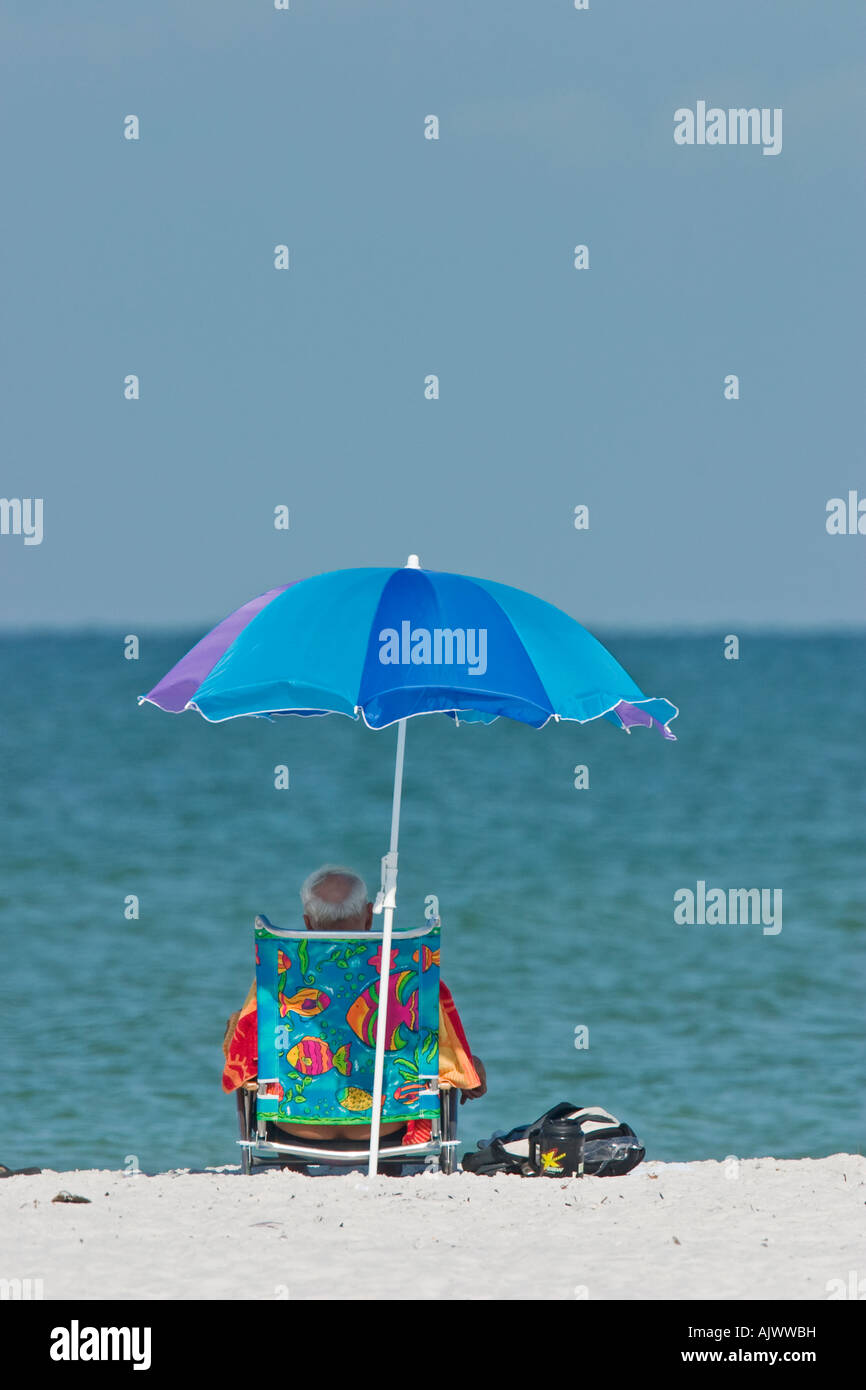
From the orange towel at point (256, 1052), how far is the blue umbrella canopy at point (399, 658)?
3.16ft

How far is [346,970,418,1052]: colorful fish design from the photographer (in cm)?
591

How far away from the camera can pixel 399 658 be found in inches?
218

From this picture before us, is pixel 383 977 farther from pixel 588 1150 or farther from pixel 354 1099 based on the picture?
pixel 588 1150

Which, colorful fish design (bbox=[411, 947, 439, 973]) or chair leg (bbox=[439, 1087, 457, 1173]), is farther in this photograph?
chair leg (bbox=[439, 1087, 457, 1173])

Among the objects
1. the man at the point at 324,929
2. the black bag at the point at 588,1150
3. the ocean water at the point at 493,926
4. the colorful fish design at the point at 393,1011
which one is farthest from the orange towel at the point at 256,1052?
the ocean water at the point at 493,926

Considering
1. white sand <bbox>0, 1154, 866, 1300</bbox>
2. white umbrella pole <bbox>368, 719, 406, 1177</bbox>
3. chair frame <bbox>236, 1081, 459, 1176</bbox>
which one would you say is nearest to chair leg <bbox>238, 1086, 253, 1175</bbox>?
chair frame <bbox>236, 1081, 459, 1176</bbox>

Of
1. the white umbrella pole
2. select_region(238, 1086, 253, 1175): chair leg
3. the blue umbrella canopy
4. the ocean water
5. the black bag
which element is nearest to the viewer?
the blue umbrella canopy

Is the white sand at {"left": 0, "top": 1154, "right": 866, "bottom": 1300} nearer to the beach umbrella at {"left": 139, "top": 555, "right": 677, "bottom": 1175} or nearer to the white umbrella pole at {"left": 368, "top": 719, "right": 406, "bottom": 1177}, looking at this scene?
the white umbrella pole at {"left": 368, "top": 719, "right": 406, "bottom": 1177}

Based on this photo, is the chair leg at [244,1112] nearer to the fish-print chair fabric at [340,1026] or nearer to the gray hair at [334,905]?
the fish-print chair fabric at [340,1026]

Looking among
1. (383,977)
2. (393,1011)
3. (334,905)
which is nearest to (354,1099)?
(393,1011)

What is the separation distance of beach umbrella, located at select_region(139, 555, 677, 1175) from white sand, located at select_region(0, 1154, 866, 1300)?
1.69 ft

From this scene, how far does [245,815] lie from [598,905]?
1032 centimetres

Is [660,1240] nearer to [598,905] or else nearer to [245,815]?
[598,905]

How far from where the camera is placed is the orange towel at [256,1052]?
6.02 meters
